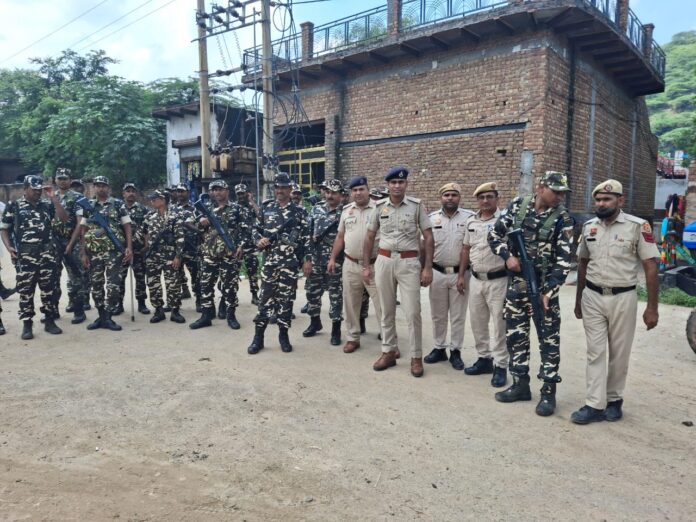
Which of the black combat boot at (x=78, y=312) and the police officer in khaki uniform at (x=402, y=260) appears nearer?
the police officer in khaki uniform at (x=402, y=260)

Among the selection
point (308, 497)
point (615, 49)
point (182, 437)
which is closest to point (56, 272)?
point (182, 437)

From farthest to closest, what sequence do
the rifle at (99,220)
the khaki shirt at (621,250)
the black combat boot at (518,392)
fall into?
the rifle at (99,220), the black combat boot at (518,392), the khaki shirt at (621,250)

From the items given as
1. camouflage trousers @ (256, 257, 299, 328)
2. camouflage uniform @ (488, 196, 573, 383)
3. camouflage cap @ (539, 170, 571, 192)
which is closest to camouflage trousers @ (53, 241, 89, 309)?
camouflage trousers @ (256, 257, 299, 328)

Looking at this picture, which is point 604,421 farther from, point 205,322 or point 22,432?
point 205,322

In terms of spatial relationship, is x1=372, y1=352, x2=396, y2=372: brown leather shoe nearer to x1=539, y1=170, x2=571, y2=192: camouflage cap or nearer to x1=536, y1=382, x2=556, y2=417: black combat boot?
x1=536, y1=382, x2=556, y2=417: black combat boot

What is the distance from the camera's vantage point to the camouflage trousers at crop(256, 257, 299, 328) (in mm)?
5066

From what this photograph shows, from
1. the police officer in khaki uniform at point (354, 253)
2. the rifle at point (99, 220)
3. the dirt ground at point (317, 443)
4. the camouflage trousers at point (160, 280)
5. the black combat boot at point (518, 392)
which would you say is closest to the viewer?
the dirt ground at point (317, 443)

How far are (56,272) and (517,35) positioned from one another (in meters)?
9.27

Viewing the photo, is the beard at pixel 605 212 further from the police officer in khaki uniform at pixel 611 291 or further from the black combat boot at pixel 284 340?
the black combat boot at pixel 284 340

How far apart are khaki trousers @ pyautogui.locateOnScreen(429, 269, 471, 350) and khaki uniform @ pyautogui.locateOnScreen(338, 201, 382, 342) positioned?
57cm

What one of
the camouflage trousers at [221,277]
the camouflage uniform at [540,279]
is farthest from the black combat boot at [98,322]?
the camouflage uniform at [540,279]

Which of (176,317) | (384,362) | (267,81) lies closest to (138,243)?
(176,317)

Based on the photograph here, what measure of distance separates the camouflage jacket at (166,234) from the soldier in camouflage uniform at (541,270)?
4.42 metres

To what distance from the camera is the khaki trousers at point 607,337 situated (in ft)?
11.0
